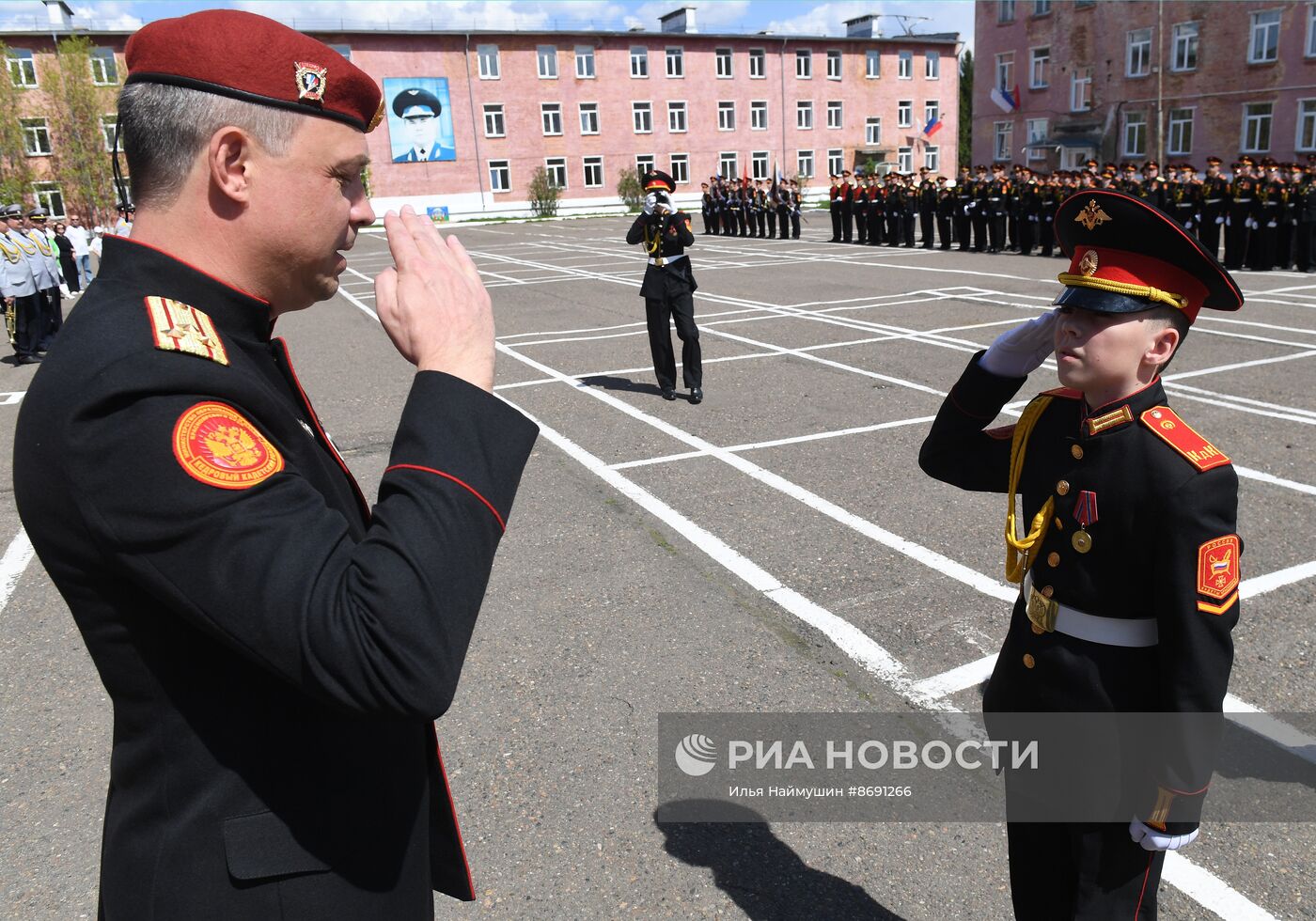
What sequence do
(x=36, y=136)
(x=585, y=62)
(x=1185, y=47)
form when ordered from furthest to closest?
(x=585, y=62), (x=36, y=136), (x=1185, y=47)

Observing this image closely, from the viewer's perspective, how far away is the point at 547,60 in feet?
177

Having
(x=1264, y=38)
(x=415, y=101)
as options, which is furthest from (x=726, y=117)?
(x=1264, y=38)

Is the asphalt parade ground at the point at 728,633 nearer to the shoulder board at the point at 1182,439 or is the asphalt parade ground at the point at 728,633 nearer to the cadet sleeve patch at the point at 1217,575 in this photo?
the cadet sleeve patch at the point at 1217,575

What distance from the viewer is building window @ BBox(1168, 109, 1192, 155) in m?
37.2

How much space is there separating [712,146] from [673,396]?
2030 inches

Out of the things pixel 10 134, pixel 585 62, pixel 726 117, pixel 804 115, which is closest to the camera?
pixel 10 134

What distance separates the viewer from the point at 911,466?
689 cm

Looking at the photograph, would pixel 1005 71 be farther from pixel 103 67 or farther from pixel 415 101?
pixel 103 67

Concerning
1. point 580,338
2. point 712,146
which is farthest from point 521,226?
point 580,338

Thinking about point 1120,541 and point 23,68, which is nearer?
point 1120,541

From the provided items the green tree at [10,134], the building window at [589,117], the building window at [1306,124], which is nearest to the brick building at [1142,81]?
the building window at [1306,124]

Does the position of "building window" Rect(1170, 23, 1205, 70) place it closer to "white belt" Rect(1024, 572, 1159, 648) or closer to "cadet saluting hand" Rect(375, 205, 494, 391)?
"white belt" Rect(1024, 572, 1159, 648)

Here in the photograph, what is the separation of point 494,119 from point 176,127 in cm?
5581

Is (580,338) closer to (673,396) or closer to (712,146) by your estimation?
(673,396)
